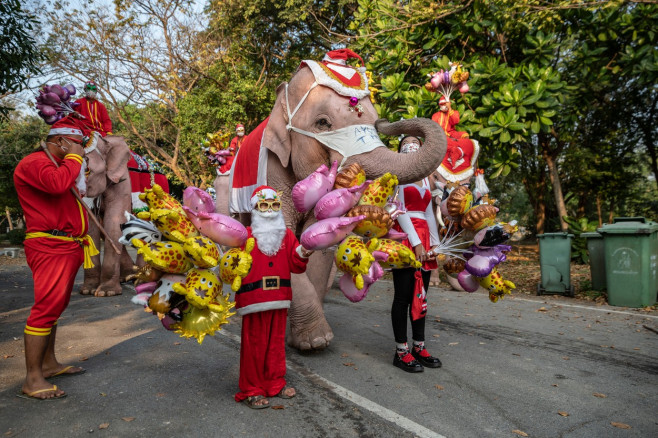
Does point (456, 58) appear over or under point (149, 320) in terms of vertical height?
over

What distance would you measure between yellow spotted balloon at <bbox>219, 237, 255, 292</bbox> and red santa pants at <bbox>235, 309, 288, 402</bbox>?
0.42m

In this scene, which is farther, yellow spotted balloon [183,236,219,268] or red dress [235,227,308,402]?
red dress [235,227,308,402]

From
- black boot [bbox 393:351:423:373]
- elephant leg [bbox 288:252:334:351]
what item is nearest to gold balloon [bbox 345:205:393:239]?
elephant leg [bbox 288:252:334:351]

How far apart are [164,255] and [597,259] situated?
24.2 ft

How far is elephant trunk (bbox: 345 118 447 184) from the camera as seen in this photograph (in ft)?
12.6

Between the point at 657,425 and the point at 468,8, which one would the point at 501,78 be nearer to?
the point at 468,8

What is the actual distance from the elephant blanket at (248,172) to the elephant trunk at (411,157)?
106 centimetres

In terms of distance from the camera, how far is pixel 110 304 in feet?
21.6

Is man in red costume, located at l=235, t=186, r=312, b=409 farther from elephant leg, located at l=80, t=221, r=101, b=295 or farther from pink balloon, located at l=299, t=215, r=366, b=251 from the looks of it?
elephant leg, located at l=80, t=221, r=101, b=295

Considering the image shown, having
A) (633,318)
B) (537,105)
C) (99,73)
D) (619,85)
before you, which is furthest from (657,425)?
(99,73)

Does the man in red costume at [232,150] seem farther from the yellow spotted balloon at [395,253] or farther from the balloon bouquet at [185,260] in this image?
the yellow spotted balloon at [395,253]

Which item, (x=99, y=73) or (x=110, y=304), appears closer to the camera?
(x=110, y=304)

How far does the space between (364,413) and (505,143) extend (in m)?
6.89

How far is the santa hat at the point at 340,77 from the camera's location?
4.50m
